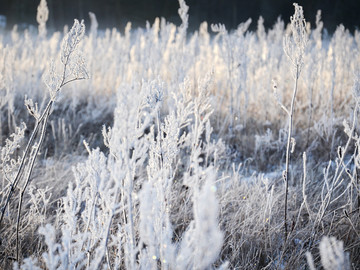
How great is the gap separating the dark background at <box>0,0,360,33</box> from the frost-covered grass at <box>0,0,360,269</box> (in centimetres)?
1551

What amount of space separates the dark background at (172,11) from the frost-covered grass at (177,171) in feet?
50.9

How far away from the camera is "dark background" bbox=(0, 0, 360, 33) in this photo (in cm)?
1795

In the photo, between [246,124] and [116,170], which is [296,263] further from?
[246,124]

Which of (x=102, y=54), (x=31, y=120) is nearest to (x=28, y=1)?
(x=102, y=54)

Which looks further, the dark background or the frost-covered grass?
the dark background

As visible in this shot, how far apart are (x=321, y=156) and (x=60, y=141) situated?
8.28 feet

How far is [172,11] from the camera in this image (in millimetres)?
19781

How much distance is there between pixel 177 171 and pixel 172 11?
19.4 meters

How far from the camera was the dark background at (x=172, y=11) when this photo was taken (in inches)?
707

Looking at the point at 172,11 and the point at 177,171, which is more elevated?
the point at 172,11

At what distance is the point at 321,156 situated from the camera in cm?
278

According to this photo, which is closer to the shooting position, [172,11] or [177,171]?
[177,171]

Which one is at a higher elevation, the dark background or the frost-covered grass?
the dark background

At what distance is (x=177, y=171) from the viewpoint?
244 cm
